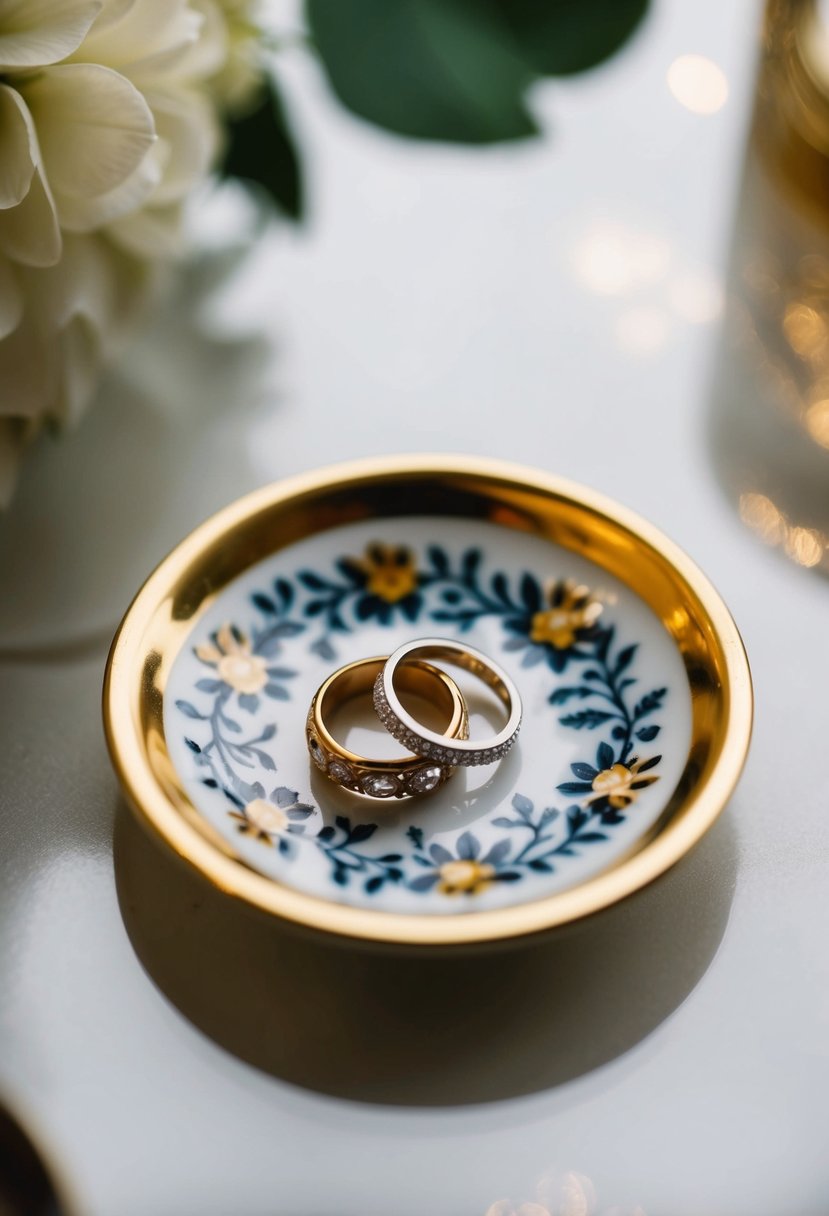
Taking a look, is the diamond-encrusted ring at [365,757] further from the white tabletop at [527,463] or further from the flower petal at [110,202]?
the flower petal at [110,202]

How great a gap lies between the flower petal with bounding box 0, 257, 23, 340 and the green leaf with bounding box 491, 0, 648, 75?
0.88ft

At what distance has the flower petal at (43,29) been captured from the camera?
0.38 metres

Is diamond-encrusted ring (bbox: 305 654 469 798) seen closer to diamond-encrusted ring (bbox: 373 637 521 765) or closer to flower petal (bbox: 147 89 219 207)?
diamond-encrusted ring (bbox: 373 637 521 765)

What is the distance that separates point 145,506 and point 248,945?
224 mm

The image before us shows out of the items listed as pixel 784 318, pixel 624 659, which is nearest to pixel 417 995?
pixel 624 659

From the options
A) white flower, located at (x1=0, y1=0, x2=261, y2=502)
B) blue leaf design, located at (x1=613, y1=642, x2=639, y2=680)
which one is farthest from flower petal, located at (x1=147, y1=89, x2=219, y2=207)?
blue leaf design, located at (x1=613, y1=642, x2=639, y2=680)

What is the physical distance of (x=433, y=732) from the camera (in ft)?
1.38

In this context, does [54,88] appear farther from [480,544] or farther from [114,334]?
[480,544]

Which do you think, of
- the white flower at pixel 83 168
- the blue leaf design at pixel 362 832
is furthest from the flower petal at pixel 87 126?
the blue leaf design at pixel 362 832

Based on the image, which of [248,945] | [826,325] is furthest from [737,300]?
[248,945]

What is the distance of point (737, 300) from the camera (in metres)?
0.62

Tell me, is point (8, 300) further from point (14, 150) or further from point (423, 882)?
point (423, 882)

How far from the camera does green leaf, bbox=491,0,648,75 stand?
0.55 metres

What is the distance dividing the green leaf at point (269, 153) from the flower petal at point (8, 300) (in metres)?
0.19
